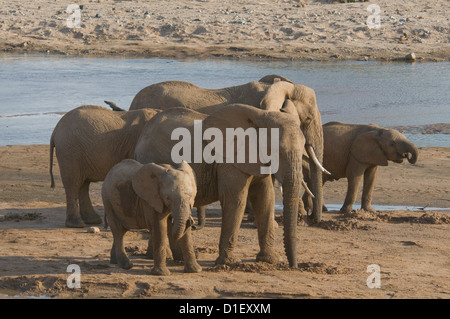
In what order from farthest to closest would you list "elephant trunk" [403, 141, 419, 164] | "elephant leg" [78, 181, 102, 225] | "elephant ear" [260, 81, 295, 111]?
"elephant trunk" [403, 141, 419, 164], "elephant leg" [78, 181, 102, 225], "elephant ear" [260, 81, 295, 111]

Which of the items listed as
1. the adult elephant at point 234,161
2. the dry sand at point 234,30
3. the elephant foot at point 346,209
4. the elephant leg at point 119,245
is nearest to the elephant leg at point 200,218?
the adult elephant at point 234,161

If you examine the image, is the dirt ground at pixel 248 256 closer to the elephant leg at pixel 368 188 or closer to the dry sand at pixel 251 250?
the dry sand at pixel 251 250

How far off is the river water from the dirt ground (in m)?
4.92

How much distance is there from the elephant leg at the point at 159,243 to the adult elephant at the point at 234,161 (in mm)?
676

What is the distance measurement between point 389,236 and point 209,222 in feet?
7.22

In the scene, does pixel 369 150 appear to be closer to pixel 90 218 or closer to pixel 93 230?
pixel 90 218

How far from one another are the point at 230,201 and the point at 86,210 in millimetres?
2865

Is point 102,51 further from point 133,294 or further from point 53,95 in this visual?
point 133,294

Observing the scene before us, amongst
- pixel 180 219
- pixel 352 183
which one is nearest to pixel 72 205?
pixel 180 219

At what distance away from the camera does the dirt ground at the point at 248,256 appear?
8.39m

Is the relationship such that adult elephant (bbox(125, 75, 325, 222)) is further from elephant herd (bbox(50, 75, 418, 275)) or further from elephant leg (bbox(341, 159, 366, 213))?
elephant leg (bbox(341, 159, 366, 213))

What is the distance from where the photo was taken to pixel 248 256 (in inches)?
383

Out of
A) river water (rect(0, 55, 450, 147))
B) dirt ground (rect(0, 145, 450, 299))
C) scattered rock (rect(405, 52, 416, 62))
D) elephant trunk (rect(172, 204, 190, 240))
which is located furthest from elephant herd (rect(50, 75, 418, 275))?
scattered rock (rect(405, 52, 416, 62))

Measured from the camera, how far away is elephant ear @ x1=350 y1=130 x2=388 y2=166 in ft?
40.1
